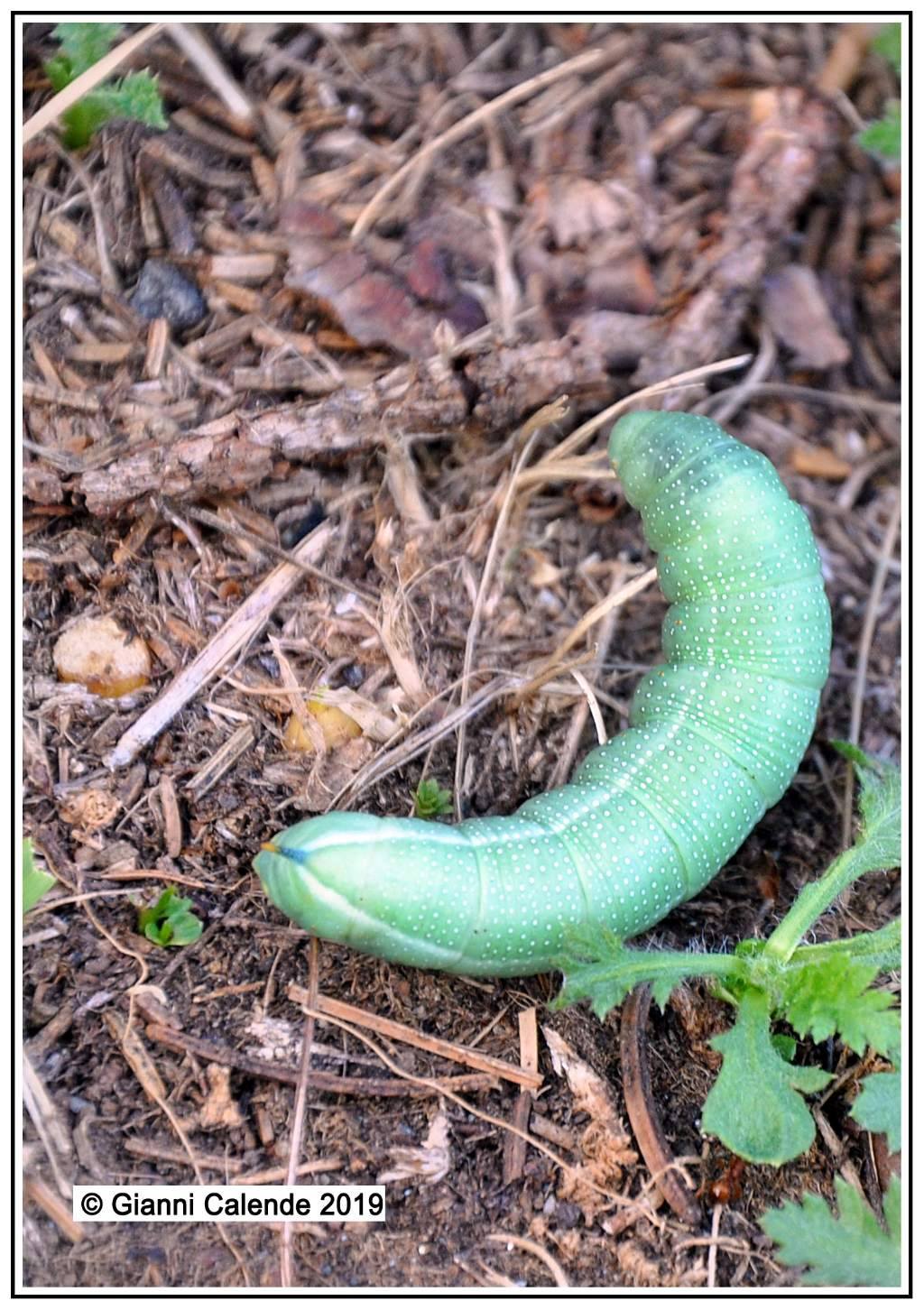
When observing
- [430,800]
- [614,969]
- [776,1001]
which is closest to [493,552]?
[430,800]

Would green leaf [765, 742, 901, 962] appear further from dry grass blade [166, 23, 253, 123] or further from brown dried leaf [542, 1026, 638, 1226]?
dry grass blade [166, 23, 253, 123]

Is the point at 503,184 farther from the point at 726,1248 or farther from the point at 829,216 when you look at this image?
the point at 726,1248

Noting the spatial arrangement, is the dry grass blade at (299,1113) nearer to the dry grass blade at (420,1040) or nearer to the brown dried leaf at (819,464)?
the dry grass blade at (420,1040)

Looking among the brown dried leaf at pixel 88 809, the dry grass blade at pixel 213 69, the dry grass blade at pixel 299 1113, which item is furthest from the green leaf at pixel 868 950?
the dry grass blade at pixel 213 69

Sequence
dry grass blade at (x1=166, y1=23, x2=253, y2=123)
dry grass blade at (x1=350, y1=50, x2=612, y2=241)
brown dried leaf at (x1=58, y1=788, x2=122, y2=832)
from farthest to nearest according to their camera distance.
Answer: dry grass blade at (x1=350, y1=50, x2=612, y2=241), dry grass blade at (x1=166, y1=23, x2=253, y2=123), brown dried leaf at (x1=58, y1=788, x2=122, y2=832)

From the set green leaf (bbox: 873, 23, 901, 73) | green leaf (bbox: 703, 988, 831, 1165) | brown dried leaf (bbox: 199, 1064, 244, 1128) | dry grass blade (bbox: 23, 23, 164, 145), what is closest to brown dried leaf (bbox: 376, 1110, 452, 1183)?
brown dried leaf (bbox: 199, 1064, 244, 1128)

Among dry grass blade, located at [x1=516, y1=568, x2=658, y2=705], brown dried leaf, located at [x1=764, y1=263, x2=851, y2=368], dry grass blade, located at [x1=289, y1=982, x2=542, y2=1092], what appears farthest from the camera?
brown dried leaf, located at [x1=764, y1=263, x2=851, y2=368]
